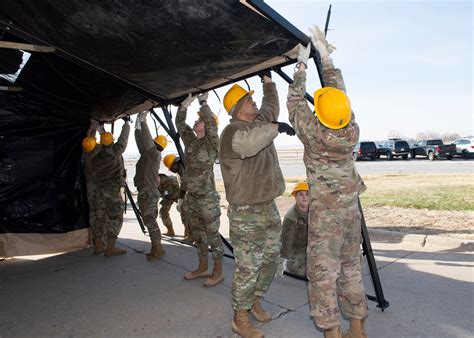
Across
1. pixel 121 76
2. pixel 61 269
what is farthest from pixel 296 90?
pixel 61 269

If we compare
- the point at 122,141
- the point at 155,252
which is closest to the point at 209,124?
the point at 122,141

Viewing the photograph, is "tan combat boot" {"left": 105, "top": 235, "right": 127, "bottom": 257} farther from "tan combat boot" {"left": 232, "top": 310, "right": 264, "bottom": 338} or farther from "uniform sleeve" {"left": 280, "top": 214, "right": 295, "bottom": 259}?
"tan combat boot" {"left": 232, "top": 310, "right": 264, "bottom": 338}

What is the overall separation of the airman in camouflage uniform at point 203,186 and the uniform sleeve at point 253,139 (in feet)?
5.06

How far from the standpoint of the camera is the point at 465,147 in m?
24.5

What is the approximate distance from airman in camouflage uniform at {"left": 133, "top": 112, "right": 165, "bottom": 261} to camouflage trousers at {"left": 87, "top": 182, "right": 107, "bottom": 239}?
0.85m

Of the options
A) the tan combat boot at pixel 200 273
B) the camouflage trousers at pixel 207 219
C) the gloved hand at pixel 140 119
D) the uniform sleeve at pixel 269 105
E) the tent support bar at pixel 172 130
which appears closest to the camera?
the uniform sleeve at pixel 269 105

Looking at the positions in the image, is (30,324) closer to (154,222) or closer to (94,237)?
(154,222)

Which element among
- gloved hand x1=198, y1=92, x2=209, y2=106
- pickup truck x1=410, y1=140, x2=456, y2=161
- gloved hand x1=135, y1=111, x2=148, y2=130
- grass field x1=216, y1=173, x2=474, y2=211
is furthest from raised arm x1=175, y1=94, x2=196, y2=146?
pickup truck x1=410, y1=140, x2=456, y2=161

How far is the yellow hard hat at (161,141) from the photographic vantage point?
613 cm

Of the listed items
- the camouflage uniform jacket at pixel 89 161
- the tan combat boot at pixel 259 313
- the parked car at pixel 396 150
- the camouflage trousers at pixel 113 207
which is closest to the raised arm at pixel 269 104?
the tan combat boot at pixel 259 313

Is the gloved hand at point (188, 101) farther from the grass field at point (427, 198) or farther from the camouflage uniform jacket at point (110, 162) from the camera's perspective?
the grass field at point (427, 198)

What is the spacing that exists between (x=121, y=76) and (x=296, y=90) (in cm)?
245

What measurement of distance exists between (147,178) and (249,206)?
3060 mm

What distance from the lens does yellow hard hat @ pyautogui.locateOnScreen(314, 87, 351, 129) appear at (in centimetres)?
245
